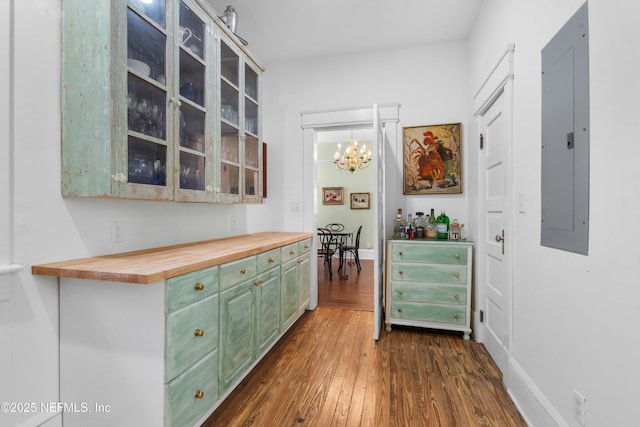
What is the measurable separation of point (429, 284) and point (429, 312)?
0.27 metres

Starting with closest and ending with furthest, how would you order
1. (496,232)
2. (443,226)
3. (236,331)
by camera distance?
1. (236,331)
2. (496,232)
3. (443,226)

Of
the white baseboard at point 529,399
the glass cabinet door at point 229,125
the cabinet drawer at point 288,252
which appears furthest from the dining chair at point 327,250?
the white baseboard at point 529,399

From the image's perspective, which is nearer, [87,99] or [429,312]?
[87,99]

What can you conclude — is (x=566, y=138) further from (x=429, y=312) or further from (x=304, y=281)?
(x=304, y=281)

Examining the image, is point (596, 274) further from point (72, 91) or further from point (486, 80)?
point (72, 91)

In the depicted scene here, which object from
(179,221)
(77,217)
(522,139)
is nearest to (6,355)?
(77,217)

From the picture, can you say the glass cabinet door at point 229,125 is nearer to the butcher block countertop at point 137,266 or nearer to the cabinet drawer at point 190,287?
the butcher block countertop at point 137,266

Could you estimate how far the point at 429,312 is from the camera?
2799 millimetres

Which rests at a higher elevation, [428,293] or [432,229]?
[432,229]

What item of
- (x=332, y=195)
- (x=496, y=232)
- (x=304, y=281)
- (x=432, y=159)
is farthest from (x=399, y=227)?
(x=332, y=195)

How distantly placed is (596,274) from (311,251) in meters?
2.55

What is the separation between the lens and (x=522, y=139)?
5.89ft

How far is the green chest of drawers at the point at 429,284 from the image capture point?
8.93 feet

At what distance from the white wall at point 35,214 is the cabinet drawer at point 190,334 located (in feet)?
2.01
